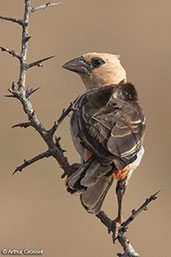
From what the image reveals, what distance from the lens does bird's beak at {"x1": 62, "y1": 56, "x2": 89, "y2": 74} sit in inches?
282

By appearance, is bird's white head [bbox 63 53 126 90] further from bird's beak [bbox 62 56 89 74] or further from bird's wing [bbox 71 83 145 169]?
bird's wing [bbox 71 83 145 169]

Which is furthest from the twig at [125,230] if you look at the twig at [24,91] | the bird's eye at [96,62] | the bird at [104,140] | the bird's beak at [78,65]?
the bird's eye at [96,62]

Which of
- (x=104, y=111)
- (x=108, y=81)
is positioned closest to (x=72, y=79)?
(x=108, y=81)

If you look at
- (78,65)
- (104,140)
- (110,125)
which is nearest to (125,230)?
(104,140)

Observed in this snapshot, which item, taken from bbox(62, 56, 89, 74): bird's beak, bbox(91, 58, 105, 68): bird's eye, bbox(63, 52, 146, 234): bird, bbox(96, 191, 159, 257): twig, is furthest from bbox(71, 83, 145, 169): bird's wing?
bbox(91, 58, 105, 68): bird's eye

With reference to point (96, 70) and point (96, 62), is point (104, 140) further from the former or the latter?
point (96, 62)

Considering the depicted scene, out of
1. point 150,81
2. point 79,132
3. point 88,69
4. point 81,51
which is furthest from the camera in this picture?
point 81,51

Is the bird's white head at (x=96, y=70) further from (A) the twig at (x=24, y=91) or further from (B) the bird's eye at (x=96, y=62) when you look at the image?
(A) the twig at (x=24, y=91)

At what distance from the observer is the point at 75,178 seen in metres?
5.13

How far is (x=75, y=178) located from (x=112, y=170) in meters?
0.37

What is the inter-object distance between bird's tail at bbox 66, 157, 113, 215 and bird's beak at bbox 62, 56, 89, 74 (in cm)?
204

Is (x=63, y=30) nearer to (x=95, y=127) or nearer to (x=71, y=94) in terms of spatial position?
(x=71, y=94)

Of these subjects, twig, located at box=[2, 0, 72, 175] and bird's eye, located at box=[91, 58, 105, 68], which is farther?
bird's eye, located at box=[91, 58, 105, 68]

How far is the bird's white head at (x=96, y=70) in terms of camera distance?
730 centimetres
